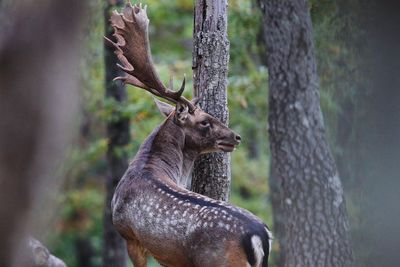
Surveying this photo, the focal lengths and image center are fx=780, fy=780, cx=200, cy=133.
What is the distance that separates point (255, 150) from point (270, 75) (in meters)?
12.6

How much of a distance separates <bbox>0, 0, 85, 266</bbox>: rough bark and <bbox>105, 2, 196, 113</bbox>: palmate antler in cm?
449

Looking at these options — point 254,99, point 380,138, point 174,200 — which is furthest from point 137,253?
point 254,99

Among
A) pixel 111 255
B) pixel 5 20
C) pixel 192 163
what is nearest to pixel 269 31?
pixel 192 163

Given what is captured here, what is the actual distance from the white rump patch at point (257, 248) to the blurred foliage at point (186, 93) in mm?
1377

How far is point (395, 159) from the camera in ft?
28.5

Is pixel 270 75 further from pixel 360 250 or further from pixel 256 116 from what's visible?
pixel 256 116

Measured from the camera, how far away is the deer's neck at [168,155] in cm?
710

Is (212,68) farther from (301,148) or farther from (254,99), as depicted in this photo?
(254,99)

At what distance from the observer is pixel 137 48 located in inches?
289

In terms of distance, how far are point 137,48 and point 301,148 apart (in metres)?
2.57

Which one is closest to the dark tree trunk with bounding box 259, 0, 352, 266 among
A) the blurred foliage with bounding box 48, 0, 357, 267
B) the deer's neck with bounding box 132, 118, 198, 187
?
the blurred foliage with bounding box 48, 0, 357, 267

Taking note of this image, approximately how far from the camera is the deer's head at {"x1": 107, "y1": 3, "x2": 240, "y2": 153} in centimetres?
720

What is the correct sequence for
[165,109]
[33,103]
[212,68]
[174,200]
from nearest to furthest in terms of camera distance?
[33,103] < [174,200] < [212,68] < [165,109]

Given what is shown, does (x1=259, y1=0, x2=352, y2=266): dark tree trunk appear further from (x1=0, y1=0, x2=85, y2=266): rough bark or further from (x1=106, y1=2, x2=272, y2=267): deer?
(x1=0, y1=0, x2=85, y2=266): rough bark
